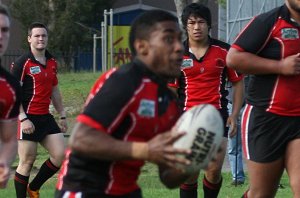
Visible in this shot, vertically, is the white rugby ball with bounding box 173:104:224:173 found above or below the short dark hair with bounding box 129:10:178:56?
below

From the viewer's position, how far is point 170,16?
507 centimetres

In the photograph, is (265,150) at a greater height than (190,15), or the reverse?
(190,15)

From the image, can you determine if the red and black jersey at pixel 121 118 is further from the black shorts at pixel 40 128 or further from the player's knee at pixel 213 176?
the black shorts at pixel 40 128

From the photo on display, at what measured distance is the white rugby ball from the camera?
4.76 meters

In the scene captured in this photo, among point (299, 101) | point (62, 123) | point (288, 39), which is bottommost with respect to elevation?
point (62, 123)

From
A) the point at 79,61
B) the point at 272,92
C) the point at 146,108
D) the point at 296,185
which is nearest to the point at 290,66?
the point at 272,92

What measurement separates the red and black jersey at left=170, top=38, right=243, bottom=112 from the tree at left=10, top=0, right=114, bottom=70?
26.9 metres

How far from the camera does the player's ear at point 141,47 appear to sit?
5.01 metres

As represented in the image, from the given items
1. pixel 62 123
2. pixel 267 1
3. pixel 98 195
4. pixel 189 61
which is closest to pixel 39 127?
pixel 62 123

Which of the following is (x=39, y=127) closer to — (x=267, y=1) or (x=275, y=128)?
(x=275, y=128)

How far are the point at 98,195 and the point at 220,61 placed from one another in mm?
4477

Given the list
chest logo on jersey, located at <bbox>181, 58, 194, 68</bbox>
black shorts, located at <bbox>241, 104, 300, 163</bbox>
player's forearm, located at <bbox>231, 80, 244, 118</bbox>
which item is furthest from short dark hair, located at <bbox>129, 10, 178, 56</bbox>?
player's forearm, located at <bbox>231, 80, 244, 118</bbox>

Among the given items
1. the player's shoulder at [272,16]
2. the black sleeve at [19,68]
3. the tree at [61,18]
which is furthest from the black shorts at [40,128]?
the tree at [61,18]

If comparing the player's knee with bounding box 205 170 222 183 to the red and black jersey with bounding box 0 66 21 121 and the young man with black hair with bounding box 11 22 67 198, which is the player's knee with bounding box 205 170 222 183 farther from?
the red and black jersey with bounding box 0 66 21 121
